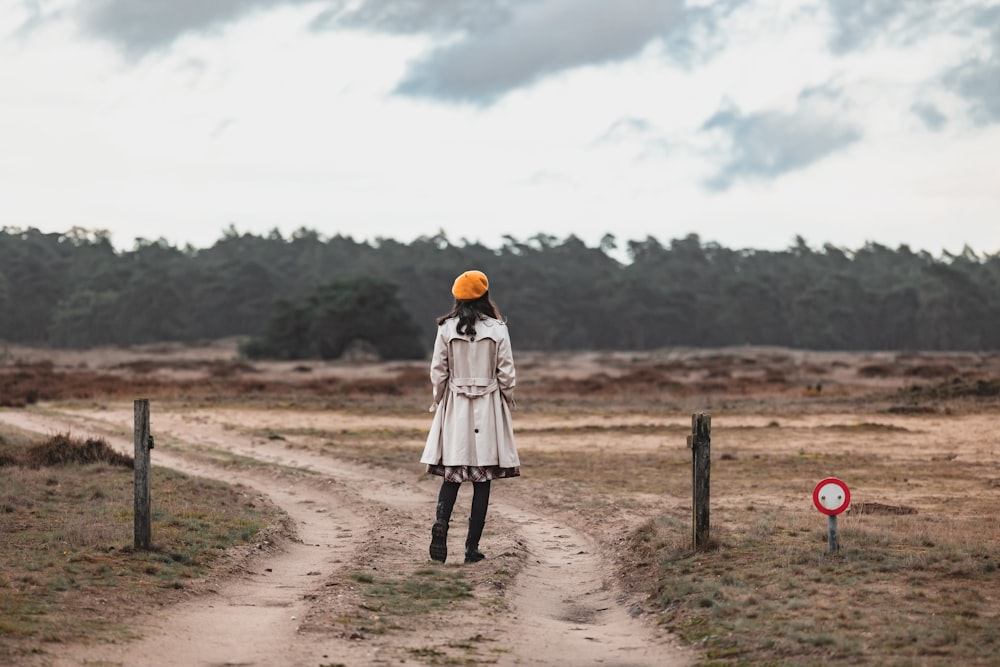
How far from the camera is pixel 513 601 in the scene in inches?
363

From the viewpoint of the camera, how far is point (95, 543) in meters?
10.9

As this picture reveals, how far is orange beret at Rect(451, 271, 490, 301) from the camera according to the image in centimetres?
995

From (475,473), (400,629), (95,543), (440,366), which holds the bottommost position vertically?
(400,629)

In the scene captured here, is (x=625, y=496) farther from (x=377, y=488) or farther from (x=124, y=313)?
(x=124, y=313)

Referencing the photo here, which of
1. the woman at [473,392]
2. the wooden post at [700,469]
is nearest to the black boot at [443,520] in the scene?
the woman at [473,392]

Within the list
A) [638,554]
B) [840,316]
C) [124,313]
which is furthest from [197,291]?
[638,554]

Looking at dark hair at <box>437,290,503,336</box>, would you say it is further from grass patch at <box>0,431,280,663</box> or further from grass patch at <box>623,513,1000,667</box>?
grass patch at <box>0,431,280,663</box>

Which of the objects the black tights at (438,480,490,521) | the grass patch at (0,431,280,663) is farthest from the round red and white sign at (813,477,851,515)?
the grass patch at (0,431,280,663)

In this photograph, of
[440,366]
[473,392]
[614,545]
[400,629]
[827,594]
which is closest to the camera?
[400,629]

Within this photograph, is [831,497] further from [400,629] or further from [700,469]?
[400,629]

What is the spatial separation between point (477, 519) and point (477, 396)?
1134 millimetres

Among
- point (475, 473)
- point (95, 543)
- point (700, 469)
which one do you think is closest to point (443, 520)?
point (475, 473)

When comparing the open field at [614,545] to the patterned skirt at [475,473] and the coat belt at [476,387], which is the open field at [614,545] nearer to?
the patterned skirt at [475,473]

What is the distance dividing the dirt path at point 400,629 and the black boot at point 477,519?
0.83 ft
